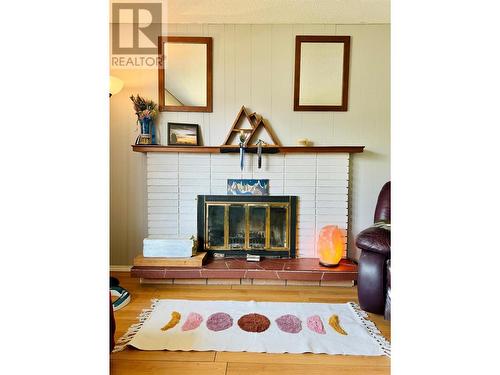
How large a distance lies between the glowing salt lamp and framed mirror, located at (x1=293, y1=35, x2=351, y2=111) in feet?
4.10

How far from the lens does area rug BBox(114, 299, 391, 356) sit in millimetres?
1688

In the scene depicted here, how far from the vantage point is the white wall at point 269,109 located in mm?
2963

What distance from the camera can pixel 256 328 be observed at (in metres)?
1.88

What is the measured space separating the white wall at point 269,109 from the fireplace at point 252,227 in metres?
0.64

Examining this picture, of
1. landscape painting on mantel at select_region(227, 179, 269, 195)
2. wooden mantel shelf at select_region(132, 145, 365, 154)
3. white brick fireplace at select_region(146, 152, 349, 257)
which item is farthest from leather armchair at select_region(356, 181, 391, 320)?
landscape painting on mantel at select_region(227, 179, 269, 195)

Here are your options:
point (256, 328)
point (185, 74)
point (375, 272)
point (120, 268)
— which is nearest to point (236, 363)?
point (256, 328)

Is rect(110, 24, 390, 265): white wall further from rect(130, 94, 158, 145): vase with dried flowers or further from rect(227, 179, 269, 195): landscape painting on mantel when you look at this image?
rect(227, 179, 269, 195): landscape painting on mantel

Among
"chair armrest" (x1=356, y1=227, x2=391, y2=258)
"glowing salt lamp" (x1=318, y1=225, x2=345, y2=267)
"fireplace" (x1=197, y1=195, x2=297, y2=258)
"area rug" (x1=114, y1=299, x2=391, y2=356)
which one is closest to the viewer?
"area rug" (x1=114, y1=299, x2=391, y2=356)

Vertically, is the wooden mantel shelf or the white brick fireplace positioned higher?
the wooden mantel shelf
